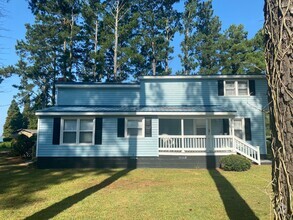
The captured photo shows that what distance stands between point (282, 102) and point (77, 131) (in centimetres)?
1300

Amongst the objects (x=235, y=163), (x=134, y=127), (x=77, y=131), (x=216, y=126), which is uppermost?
(x=216, y=126)

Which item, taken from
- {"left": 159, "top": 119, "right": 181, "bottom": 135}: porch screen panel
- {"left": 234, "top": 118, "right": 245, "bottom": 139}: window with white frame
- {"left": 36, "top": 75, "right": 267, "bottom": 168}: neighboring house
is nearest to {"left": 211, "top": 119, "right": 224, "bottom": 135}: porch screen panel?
{"left": 36, "top": 75, "right": 267, "bottom": 168}: neighboring house

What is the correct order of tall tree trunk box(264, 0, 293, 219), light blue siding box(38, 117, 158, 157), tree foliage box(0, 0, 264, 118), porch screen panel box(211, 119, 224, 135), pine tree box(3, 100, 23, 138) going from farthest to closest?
pine tree box(3, 100, 23, 138), tree foliage box(0, 0, 264, 118), porch screen panel box(211, 119, 224, 135), light blue siding box(38, 117, 158, 157), tall tree trunk box(264, 0, 293, 219)

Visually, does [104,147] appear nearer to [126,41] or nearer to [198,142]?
[198,142]

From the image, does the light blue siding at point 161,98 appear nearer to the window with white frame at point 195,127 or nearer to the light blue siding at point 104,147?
the light blue siding at point 104,147

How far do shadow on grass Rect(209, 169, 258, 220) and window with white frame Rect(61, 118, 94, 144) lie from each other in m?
7.68

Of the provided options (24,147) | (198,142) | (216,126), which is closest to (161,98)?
(216,126)

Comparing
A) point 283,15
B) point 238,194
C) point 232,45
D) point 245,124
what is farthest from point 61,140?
point 232,45

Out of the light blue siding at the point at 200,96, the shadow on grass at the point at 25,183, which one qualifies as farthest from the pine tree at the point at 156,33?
the shadow on grass at the point at 25,183

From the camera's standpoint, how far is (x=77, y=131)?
1400 centimetres

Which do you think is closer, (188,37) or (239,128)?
(239,128)

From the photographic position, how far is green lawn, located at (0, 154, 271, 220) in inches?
230

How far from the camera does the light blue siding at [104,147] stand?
13.9 meters

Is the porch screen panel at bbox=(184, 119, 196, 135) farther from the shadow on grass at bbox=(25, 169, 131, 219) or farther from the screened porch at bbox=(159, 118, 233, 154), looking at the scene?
the shadow on grass at bbox=(25, 169, 131, 219)
